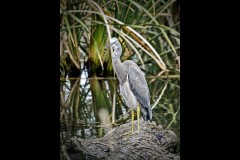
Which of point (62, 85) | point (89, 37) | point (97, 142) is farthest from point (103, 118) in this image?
point (89, 37)

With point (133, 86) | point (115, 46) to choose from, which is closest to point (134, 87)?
point (133, 86)

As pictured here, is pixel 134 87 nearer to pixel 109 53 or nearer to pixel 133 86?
pixel 133 86

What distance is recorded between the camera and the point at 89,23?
2.17 meters

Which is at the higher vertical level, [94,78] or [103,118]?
[94,78]

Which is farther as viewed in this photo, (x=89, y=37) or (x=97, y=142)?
(x=89, y=37)

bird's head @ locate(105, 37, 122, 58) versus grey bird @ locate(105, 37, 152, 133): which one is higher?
bird's head @ locate(105, 37, 122, 58)

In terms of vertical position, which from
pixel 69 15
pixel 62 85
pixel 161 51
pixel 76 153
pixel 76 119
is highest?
pixel 69 15

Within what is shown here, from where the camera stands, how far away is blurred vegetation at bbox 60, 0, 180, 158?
2086 mm

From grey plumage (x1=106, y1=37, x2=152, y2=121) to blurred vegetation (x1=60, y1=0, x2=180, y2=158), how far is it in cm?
4

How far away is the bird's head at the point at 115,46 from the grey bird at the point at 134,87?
26mm

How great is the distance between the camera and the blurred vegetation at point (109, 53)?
2086 millimetres

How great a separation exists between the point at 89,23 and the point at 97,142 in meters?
0.52
